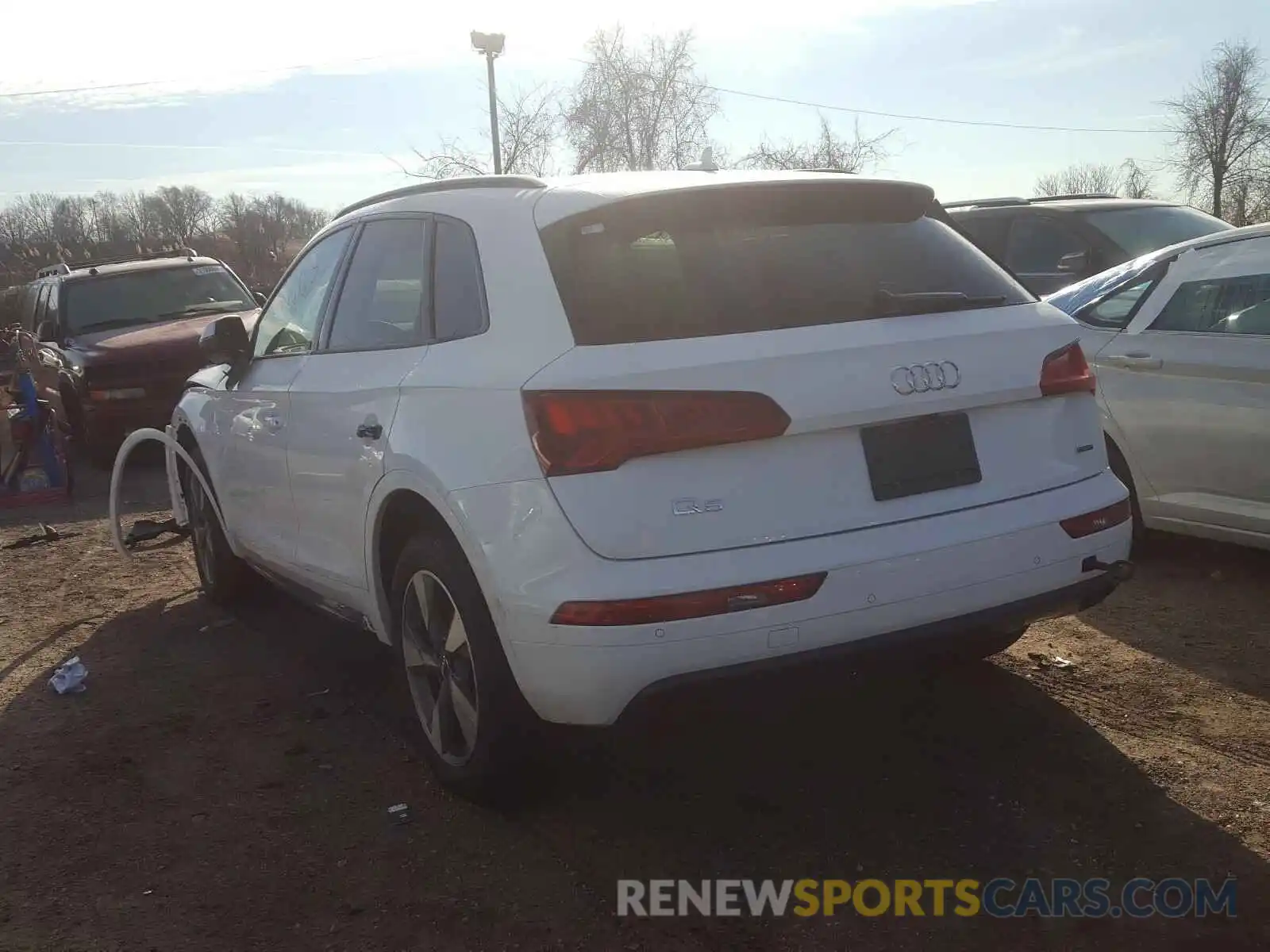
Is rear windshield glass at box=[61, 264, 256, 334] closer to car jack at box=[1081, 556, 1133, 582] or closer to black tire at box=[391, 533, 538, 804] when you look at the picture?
black tire at box=[391, 533, 538, 804]

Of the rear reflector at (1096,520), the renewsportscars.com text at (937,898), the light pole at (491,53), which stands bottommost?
the renewsportscars.com text at (937,898)

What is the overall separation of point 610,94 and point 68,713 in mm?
32450

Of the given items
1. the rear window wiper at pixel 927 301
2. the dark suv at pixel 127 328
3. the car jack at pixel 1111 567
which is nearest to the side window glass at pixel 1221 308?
the car jack at pixel 1111 567

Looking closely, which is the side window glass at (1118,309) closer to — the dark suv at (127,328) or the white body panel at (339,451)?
the white body panel at (339,451)

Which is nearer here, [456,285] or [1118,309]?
[456,285]

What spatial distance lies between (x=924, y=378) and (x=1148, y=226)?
Result: 7.35m

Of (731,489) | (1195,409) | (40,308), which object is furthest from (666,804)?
(40,308)

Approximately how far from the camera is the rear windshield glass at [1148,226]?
9.42 m

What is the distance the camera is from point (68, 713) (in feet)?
16.0

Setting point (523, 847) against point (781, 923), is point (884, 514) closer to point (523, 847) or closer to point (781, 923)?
point (781, 923)

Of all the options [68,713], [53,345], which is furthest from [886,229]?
[53,345]

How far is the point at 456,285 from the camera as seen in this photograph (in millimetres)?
3674

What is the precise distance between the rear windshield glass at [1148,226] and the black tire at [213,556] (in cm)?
679

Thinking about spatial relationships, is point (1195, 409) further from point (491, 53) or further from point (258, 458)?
point (491, 53)
